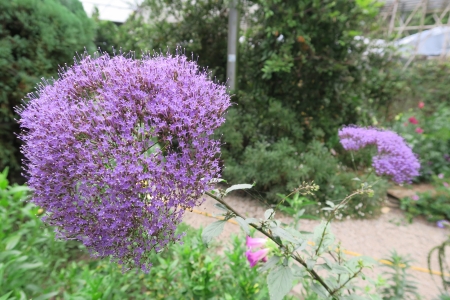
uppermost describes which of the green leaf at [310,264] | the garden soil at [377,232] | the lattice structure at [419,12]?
the lattice structure at [419,12]

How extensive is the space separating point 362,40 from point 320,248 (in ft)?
13.5

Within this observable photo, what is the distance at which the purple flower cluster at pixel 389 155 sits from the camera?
1729mm

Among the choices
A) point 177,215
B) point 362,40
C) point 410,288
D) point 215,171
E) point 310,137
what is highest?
point 362,40

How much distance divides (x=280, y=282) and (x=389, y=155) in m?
1.23

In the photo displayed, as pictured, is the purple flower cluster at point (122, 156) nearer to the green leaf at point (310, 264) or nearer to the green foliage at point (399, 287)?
the green leaf at point (310, 264)

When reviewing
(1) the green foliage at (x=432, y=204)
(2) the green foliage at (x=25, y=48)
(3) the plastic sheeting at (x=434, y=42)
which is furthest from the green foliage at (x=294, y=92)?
(3) the plastic sheeting at (x=434, y=42)

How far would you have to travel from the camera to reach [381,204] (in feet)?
14.1

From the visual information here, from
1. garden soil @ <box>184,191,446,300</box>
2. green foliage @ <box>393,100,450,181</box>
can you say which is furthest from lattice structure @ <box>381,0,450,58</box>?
garden soil @ <box>184,191,446,300</box>

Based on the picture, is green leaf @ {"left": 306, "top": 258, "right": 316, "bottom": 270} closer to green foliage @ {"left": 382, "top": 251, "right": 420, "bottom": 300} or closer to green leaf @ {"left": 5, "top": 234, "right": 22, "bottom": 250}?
green foliage @ {"left": 382, "top": 251, "right": 420, "bottom": 300}

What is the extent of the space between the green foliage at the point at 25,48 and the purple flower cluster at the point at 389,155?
3481 millimetres

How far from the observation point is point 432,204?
13.0 feet

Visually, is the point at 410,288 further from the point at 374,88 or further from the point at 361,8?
the point at 374,88

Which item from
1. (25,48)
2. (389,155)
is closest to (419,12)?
(389,155)

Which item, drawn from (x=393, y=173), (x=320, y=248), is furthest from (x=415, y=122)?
(x=320, y=248)
